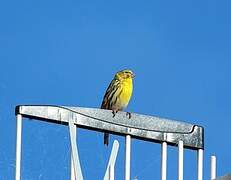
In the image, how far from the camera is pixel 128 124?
Answer: 1522 centimetres

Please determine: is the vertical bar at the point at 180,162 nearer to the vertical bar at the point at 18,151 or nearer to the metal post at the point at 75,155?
the metal post at the point at 75,155

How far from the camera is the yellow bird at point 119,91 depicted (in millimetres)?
18969

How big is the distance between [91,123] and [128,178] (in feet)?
3.82

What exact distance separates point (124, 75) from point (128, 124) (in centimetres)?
445

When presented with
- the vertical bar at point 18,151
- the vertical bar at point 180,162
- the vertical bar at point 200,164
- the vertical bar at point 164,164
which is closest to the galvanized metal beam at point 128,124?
the vertical bar at point 200,164

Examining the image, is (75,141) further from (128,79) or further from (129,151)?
(128,79)

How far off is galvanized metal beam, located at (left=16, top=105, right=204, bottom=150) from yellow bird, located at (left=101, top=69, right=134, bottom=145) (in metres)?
3.34

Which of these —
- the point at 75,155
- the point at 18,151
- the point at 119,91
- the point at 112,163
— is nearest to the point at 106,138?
the point at 112,163

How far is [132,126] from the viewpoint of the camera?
15.1 m

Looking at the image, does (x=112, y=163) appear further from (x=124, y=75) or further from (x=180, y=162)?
(x=124, y=75)

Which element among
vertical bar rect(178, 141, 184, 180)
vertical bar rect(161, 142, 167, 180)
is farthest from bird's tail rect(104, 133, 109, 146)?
vertical bar rect(178, 141, 184, 180)

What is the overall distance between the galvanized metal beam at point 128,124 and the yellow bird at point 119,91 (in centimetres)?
334

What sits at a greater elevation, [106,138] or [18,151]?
[106,138]

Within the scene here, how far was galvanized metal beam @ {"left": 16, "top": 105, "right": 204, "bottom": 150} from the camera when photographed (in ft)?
47.5
